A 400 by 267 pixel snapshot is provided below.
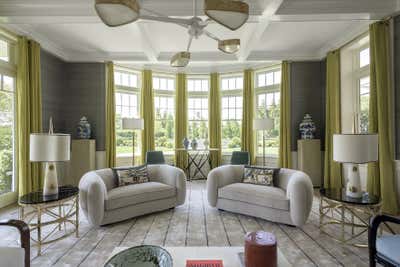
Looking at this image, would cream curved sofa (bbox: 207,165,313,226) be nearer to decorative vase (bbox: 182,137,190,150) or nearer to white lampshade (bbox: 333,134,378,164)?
white lampshade (bbox: 333,134,378,164)

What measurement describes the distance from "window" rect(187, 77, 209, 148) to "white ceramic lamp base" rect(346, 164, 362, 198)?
14.4ft

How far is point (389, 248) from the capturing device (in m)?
1.71

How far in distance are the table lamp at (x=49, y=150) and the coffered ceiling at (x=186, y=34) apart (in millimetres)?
2040

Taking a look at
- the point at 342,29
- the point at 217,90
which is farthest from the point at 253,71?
the point at 342,29

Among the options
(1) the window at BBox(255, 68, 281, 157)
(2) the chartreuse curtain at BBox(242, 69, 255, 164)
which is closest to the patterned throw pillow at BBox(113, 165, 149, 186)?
(2) the chartreuse curtain at BBox(242, 69, 255, 164)

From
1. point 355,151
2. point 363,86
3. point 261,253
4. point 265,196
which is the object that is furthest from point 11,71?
point 363,86

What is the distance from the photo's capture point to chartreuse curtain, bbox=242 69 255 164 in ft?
20.6

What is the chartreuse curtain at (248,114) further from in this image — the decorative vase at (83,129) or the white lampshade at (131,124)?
the decorative vase at (83,129)

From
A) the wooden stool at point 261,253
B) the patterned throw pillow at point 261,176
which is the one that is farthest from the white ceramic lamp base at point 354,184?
the wooden stool at point 261,253

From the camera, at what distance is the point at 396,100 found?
138 inches

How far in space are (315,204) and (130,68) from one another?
5291 millimetres

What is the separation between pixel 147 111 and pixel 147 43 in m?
1.96

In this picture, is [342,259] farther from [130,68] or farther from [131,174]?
[130,68]

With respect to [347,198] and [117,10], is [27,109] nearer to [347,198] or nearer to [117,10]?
[117,10]
